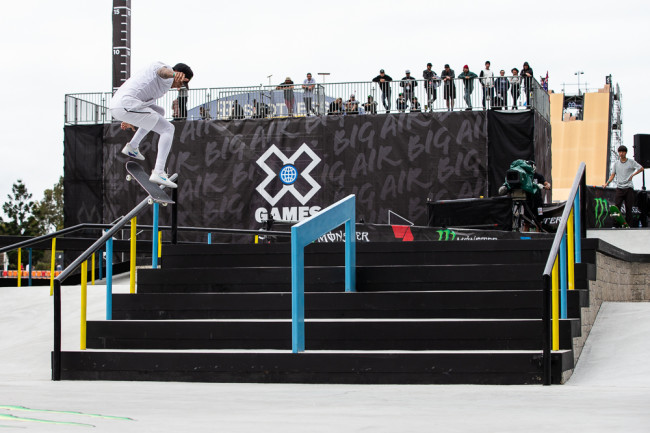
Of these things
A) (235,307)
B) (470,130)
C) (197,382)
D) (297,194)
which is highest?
(470,130)

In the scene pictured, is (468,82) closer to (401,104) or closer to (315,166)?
(401,104)

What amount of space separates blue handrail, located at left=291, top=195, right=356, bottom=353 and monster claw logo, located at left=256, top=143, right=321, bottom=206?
597 inches

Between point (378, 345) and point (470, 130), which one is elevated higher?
point (470, 130)

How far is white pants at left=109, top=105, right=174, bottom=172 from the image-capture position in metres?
9.64

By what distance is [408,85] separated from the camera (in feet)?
78.1

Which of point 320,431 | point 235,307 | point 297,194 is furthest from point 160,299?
point 297,194

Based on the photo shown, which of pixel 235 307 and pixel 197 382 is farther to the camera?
pixel 235 307

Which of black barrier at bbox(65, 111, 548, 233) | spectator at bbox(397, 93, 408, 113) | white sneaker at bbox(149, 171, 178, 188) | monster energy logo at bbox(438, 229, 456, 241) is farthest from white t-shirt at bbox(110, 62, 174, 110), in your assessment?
spectator at bbox(397, 93, 408, 113)

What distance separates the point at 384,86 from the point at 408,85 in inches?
26.9

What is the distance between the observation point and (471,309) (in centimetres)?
787

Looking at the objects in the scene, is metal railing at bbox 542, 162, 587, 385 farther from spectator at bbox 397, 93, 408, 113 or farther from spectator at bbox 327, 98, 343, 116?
spectator at bbox 327, 98, 343, 116

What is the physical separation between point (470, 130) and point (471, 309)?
16.2 metres

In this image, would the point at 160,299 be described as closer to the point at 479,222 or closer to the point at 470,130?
the point at 479,222

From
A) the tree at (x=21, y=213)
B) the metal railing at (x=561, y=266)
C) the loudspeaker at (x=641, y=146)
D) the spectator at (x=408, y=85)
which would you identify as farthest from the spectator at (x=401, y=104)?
the tree at (x=21, y=213)
